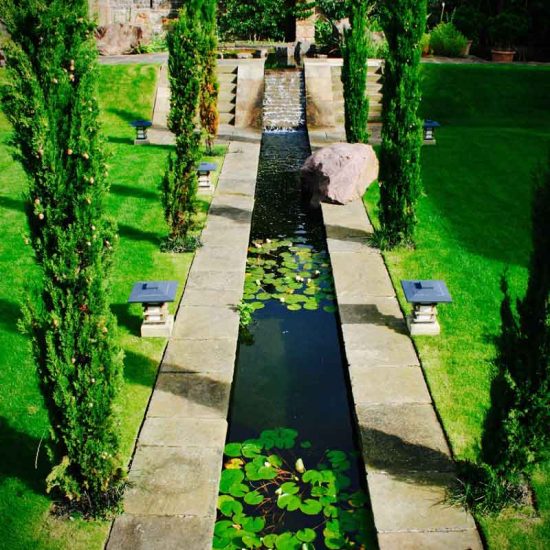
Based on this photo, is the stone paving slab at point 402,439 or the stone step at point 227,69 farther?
the stone step at point 227,69

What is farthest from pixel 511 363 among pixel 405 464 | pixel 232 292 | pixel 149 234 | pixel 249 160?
pixel 249 160

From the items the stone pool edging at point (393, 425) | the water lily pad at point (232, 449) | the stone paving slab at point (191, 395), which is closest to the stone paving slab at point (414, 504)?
the stone pool edging at point (393, 425)

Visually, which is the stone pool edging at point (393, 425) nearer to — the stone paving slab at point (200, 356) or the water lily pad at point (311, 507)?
the water lily pad at point (311, 507)

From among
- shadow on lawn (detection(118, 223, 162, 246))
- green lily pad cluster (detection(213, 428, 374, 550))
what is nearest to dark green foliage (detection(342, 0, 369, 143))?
shadow on lawn (detection(118, 223, 162, 246))

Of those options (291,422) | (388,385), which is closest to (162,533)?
(291,422)

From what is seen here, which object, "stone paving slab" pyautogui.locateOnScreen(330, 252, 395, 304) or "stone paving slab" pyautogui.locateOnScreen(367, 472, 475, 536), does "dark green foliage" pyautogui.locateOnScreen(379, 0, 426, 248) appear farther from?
"stone paving slab" pyautogui.locateOnScreen(367, 472, 475, 536)
